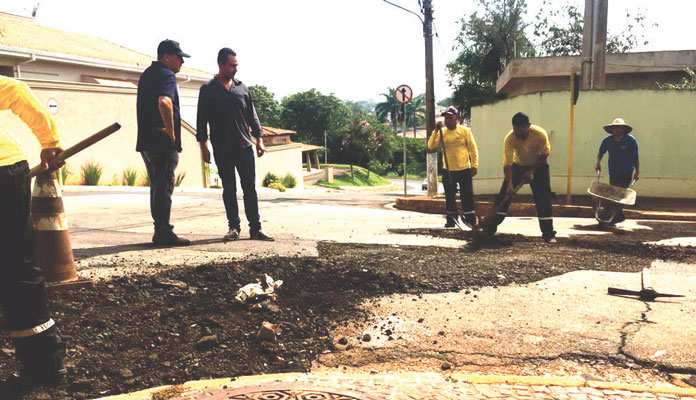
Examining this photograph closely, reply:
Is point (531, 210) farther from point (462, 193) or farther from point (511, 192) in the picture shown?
point (511, 192)

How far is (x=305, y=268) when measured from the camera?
4.91 meters

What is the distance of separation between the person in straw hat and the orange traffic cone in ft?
25.3

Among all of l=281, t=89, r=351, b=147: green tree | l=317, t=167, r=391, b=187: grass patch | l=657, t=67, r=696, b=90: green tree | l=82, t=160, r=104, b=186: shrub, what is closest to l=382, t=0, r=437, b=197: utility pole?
l=657, t=67, r=696, b=90: green tree

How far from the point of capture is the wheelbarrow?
27.9ft

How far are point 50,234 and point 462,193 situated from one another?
19.2 feet

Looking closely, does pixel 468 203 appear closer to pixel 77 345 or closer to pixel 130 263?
pixel 130 263

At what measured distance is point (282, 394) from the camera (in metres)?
2.82

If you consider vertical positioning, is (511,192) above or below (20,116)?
below

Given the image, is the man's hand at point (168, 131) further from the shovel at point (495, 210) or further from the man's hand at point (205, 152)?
the shovel at point (495, 210)

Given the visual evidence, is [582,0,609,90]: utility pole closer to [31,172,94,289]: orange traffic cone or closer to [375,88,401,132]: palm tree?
[31,172,94,289]: orange traffic cone

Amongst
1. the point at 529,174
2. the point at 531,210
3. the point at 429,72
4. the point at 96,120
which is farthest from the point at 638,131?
the point at 96,120

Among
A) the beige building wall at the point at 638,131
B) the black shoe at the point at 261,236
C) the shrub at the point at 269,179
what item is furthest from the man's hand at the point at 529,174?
the shrub at the point at 269,179

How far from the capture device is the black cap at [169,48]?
5633 mm

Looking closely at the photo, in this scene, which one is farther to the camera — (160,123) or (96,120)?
(96,120)
